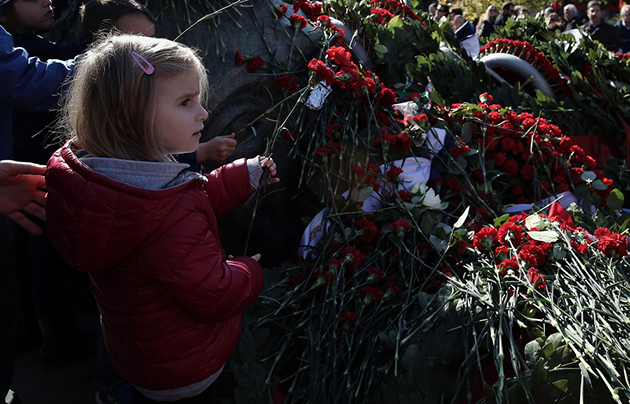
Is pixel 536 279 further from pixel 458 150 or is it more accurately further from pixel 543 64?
pixel 543 64

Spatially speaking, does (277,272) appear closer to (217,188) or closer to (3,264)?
(217,188)

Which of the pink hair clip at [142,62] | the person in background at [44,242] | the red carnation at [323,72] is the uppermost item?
the pink hair clip at [142,62]

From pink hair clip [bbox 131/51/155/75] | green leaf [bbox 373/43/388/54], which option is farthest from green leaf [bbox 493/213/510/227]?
pink hair clip [bbox 131/51/155/75]

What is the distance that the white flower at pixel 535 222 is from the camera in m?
1.87

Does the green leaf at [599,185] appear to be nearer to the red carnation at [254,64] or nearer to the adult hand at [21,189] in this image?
the red carnation at [254,64]

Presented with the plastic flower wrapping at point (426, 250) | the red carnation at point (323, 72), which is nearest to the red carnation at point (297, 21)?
the plastic flower wrapping at point (426, 250)

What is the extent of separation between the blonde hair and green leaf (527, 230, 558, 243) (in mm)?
1319

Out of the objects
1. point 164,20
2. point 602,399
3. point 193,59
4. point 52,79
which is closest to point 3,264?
point 52,79

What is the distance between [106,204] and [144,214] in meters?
0.09

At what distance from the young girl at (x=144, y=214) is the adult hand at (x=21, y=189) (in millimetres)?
254

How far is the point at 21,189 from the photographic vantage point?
1.49 metres

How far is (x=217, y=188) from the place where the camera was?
154 centimetres

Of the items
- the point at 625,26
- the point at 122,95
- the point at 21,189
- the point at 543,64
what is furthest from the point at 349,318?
the point at 625,26

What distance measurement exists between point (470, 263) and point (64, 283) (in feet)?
6.04
